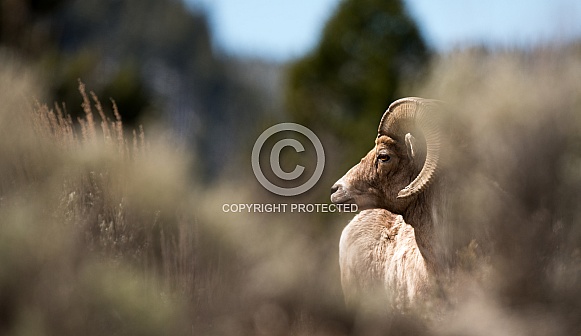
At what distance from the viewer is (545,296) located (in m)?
6.02

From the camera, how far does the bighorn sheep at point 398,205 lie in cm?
704

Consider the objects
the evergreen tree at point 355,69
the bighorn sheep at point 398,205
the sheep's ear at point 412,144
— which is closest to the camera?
the bighorn sheep at point 398,205

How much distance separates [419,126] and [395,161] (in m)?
0.39

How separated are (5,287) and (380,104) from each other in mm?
24837

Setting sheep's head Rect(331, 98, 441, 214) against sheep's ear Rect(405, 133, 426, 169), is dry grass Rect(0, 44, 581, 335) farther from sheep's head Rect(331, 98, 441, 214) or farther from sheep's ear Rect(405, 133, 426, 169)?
sheep's ear Rect(405, 133, 426, 169)

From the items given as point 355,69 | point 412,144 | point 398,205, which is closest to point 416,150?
point 412,144

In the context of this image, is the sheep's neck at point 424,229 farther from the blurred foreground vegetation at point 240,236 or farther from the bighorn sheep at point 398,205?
the blurred foreground vegetation at point 240,236

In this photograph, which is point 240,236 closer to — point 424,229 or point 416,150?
point 424,229

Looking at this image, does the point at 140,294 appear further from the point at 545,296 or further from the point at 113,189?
the point at 545,296

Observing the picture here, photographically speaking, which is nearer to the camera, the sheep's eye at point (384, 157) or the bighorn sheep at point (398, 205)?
the bighorn sheep at point (398, 205)

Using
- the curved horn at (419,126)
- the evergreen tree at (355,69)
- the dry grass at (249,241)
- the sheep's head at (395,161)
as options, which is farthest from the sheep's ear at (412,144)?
the evergreen tree at (355,69)

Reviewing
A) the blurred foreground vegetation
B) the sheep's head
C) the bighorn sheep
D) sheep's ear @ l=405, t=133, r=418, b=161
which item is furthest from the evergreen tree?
the blurred foreground vegetation

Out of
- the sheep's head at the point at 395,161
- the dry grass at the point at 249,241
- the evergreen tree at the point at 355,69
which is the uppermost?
the evergreen tree at the point at 355,69

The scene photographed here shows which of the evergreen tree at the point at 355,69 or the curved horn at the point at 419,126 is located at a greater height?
the evergreen tree at the point at 355,69
